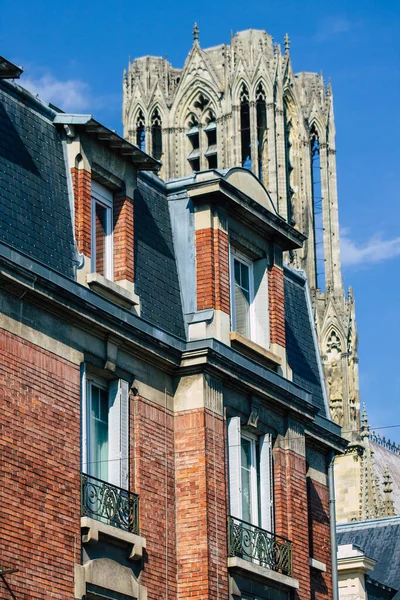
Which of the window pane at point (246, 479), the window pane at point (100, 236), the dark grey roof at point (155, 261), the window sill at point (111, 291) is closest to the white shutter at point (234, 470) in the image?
the window pane at point (246, 479)

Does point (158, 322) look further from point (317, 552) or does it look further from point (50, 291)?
point (317, 552)

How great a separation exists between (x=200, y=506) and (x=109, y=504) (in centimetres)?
Answer: 178

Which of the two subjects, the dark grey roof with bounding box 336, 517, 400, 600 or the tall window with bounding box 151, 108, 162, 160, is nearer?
the dark grey roof with bounding box 336, 517, 400, 600

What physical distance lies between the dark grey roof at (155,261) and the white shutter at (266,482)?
2367 mm

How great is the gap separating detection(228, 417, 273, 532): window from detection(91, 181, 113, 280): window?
10.4 feet

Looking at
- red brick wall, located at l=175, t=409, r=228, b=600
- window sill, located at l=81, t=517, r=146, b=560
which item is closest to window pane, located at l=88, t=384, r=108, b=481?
window sill, located at l=81, t=517, r=146, b=560

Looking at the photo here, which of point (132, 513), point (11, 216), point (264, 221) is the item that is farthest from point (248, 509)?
point (11, 216)

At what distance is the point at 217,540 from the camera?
75.2 feet

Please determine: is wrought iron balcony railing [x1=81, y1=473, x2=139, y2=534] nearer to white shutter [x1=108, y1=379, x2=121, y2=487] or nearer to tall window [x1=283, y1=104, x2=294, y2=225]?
white shutter [x1=108, y1=379, x2=121, y2=487]

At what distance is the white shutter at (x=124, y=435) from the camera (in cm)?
2212

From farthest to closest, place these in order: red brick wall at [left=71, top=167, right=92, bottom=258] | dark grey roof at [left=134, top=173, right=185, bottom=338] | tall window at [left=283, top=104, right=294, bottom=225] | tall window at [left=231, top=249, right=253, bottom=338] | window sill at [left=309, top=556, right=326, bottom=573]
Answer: tall window at [left=283, top=104, right=294, bottom=225]
window sill at [left=309, top=556, right=326, bottom=573]
tall window at [left=231, top=249, right=253, bottom=338]
dark grey roof at [left=134, top=173, right=185, bottom=338]
red brick wall at [left=71, top=167, right=92, bottom=258]

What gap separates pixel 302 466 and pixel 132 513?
468 cm

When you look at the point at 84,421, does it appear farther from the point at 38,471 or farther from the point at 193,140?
the point at 193,140

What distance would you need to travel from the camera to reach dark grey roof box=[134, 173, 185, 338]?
78.1 feet
